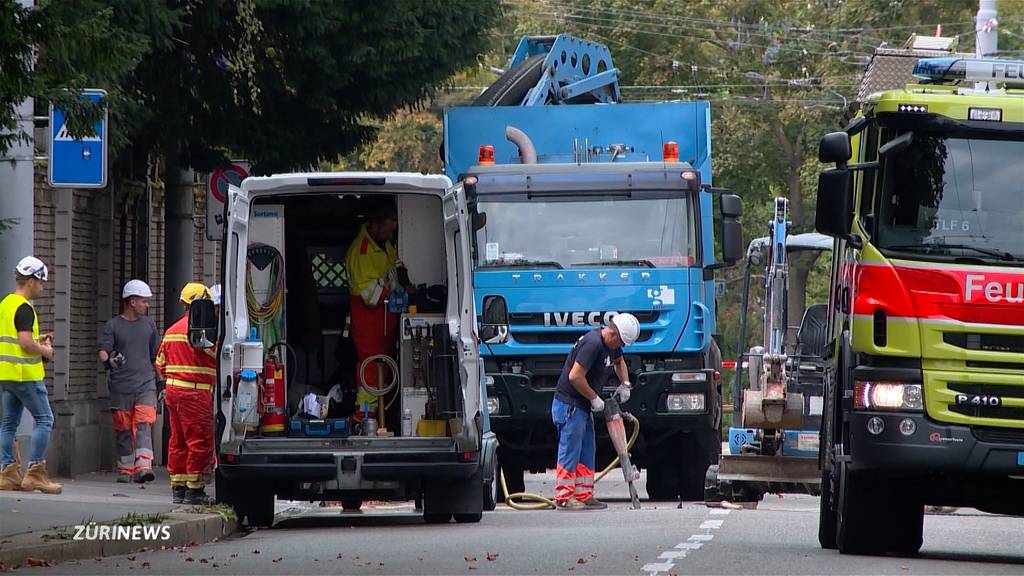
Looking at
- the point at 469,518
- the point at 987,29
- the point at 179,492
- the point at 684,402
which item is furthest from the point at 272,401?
the point at 987,29

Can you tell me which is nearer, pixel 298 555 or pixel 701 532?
pixel 298 555

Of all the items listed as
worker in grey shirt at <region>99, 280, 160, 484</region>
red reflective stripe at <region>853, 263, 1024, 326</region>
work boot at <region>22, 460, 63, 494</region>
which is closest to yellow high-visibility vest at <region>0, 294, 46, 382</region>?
work boot at <region>22, 460, 63, 494</region>

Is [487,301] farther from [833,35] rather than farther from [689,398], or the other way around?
[833,35]

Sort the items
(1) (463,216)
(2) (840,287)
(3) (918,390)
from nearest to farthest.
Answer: (3) (918,390) → (2) (840,287) → (1) (463,216)

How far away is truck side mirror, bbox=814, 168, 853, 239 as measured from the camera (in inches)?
469

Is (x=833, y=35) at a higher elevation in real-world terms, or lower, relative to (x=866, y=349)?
higher

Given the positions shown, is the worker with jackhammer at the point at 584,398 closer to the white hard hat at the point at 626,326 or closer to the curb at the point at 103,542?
the white hard hat at the point at 626,326

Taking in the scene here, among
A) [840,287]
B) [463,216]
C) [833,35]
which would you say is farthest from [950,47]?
[833,35]

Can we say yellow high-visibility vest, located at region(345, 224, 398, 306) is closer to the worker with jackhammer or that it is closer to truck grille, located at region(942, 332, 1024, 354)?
the worker with jackhammer

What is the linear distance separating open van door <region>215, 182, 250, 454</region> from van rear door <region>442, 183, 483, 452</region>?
4.90 feet

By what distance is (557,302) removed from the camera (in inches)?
729

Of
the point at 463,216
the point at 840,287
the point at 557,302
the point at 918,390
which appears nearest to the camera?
the point at 918,390

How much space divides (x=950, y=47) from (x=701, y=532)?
390 centimetres

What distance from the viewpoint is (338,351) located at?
16.8 metres
